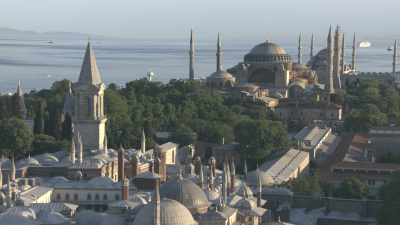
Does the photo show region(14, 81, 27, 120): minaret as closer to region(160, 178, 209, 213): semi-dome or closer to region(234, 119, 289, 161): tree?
region(234, 119, 289, 161): tree

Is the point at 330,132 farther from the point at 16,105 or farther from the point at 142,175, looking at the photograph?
the point at 142,175

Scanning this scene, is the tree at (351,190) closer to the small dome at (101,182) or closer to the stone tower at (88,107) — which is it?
the small dome at (101,182)

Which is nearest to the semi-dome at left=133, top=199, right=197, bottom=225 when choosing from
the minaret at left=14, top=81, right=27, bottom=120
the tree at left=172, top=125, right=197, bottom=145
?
the tree at left=172, top=125, right=197, bottom=145

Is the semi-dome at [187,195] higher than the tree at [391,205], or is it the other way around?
the semi-dome at [187,195]

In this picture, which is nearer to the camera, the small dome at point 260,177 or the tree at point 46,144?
the small dome at point 260,177

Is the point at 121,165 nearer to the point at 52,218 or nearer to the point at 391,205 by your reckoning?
the point at 52,218

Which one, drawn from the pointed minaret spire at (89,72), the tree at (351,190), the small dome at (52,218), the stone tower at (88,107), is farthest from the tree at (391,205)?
the pointed minaret spire at (89,72)

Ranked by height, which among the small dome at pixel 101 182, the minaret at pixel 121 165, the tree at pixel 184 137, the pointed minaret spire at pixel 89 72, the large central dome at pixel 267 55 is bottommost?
the tree at pixel 184 137
